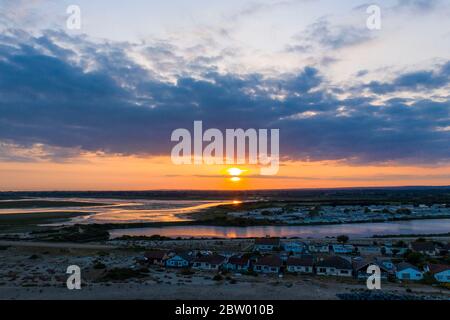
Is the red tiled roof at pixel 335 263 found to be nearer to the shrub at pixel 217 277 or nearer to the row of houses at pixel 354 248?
the row of houses at pixel 354 248

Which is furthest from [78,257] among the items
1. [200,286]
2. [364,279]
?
[364,279]

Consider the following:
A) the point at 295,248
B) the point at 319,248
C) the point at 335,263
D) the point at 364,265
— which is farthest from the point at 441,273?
the point at 295,248

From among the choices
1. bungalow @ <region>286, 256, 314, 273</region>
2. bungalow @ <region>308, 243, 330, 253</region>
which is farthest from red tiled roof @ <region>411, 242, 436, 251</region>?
bungalow @ <region>286, 256, 314, 273</region>

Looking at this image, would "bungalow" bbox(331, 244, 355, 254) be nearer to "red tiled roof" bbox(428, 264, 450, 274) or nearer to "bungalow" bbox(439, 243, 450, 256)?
"bungalow" bbox(439, 243, 450, 256)

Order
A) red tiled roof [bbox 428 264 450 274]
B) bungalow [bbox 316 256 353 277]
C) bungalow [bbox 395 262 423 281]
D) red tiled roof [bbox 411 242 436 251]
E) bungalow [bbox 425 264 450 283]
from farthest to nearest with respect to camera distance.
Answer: red tiled roof [bbox 411 242 436 251] → bungalow [bbox 316 256 353 277] → bungalow [bbox 395 262 423 281] → red tiled roof [bbox 428 264 450 274] → bungalow [bbox 425 264 450 283]
